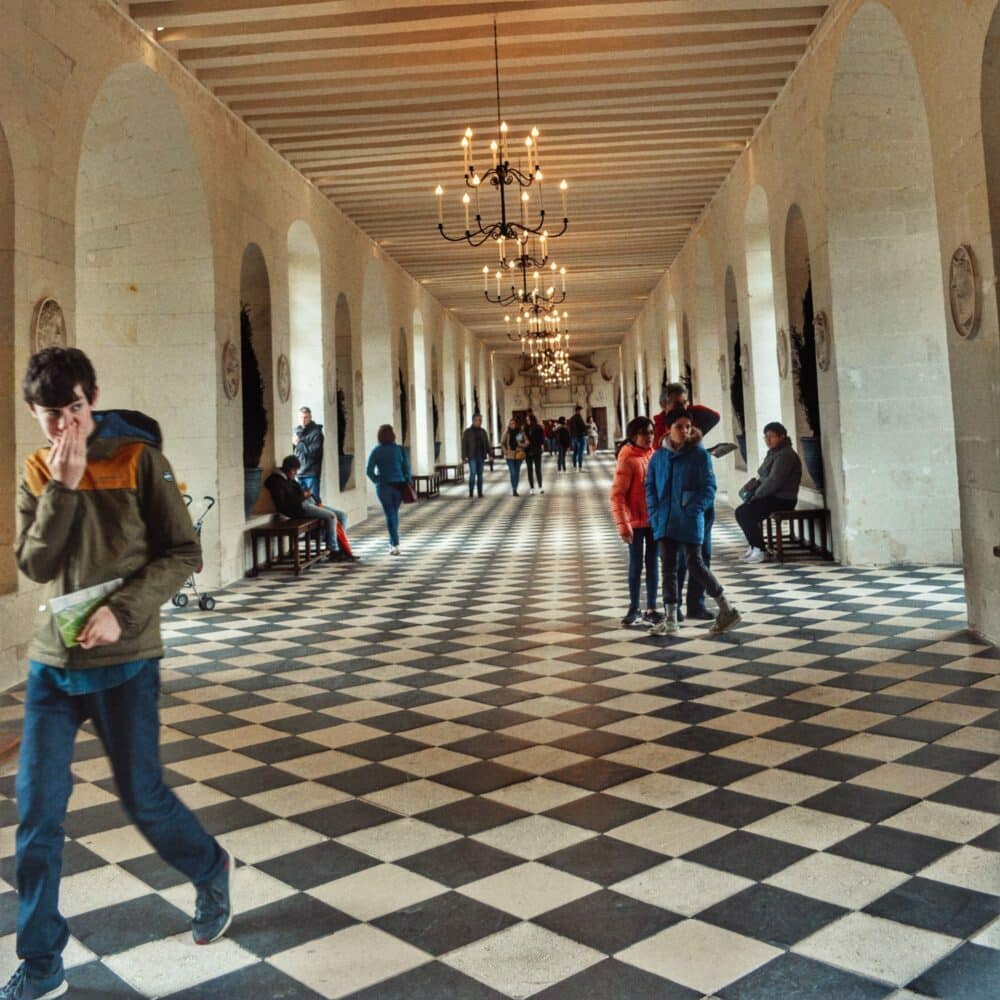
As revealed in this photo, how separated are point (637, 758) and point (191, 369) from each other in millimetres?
6663

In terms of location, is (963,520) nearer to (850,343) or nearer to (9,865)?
(850,343)

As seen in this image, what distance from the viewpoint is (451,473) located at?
2547 centimetres

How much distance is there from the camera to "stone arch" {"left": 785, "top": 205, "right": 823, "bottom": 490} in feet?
32.6

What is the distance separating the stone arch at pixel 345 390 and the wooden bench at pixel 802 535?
673cm

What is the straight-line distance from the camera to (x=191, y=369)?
939 cm

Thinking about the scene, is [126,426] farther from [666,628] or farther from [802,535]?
[802,535]

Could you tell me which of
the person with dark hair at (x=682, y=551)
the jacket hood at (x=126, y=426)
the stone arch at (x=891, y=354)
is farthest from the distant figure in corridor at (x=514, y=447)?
the jacket hood at (x=126, y=426)

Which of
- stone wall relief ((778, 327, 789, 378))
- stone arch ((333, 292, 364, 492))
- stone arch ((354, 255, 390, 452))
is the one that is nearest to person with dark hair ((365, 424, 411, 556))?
stone arch ((333, 292, 364, 492))

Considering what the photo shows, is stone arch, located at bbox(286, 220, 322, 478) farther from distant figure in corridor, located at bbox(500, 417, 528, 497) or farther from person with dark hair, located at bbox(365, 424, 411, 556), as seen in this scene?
distant figure in corridor, located at bbox(500, 417, 528, 497)

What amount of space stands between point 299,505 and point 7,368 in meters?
5.07

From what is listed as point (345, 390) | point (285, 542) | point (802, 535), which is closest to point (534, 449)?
point (345, 390)

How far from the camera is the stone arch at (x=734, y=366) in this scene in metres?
14.0

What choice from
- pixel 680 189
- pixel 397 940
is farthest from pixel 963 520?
pixel 680 189

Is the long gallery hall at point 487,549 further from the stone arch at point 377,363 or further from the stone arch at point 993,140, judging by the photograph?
the stone arch at point 377,363
